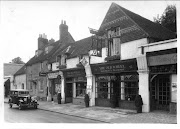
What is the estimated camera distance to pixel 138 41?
12.5m

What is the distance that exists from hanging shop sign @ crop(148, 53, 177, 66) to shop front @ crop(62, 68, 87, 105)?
6.92m

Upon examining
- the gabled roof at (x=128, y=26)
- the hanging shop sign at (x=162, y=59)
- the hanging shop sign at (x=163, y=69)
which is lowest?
the hanging shop sign at (x=163, y=69)

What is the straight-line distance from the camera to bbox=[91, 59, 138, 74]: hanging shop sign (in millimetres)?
12869

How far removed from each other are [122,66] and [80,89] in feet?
19.7

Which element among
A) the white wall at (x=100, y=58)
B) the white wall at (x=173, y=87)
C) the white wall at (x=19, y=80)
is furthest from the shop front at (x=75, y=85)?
A: the white wall at (x=19, y=80)

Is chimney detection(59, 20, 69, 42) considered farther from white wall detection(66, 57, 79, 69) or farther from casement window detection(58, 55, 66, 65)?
white wall detection(66, 57, 79, 69)

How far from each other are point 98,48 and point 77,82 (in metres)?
4.69

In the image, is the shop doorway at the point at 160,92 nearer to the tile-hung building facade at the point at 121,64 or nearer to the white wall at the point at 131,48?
the tile-hung building facade at the point at 121,64

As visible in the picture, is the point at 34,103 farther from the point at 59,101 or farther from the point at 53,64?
the point at 53,64

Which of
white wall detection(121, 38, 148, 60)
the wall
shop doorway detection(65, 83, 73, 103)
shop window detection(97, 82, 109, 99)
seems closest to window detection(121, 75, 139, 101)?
white wall detection(121, 38, 148, 60)

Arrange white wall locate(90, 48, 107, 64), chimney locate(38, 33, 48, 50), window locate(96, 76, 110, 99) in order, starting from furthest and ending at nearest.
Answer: chimney locate(38, 33, 48, 50) → window locate(96, 76, 110, 99) → white wall locate(90, 48, 107, 64)

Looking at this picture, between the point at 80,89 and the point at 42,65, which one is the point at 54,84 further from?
the point at 80,89

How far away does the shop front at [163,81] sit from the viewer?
424 inches

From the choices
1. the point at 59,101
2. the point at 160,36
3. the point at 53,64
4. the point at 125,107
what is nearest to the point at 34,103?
the point at 59,101
